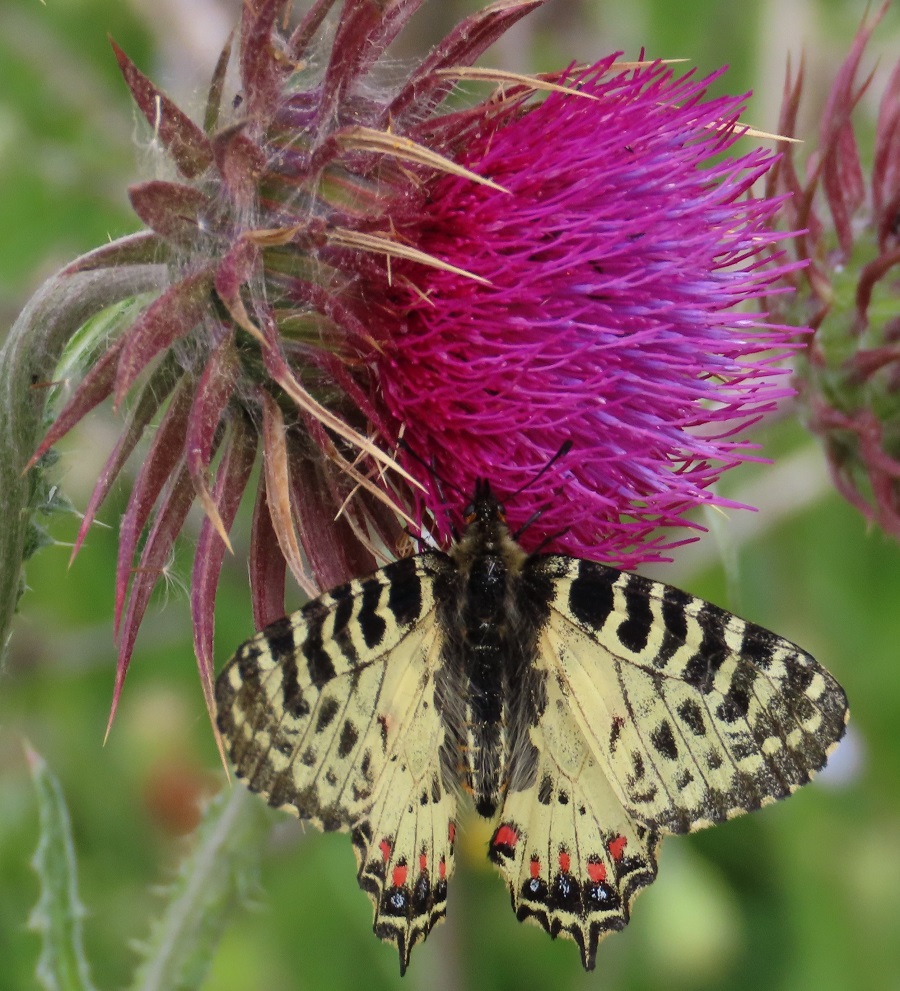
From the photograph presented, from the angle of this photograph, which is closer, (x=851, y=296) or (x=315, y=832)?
(x=851, y=296)

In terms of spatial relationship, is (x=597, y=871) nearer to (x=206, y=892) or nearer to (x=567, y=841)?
(x=567, y=841)

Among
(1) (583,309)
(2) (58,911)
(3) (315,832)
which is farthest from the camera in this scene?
(3) (315,832)

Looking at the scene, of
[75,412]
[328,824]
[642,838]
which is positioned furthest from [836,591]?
[75,412]

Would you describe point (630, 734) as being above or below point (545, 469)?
below

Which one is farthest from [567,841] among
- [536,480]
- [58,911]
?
[58,911]

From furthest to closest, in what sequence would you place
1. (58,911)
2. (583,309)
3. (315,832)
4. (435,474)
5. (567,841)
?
(315,832), (58,911), (567,841), (435,474), (583,309)

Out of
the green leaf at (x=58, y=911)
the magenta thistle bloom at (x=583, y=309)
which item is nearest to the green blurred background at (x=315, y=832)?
the green leaf at (x=58, y=911)

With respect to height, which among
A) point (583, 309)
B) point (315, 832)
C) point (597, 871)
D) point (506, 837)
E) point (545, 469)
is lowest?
point (597, 871)

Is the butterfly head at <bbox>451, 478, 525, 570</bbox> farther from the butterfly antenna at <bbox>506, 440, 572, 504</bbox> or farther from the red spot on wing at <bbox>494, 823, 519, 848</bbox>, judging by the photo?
the red spot on wing at <bbox>494, 823, 519, 848</bbox>
